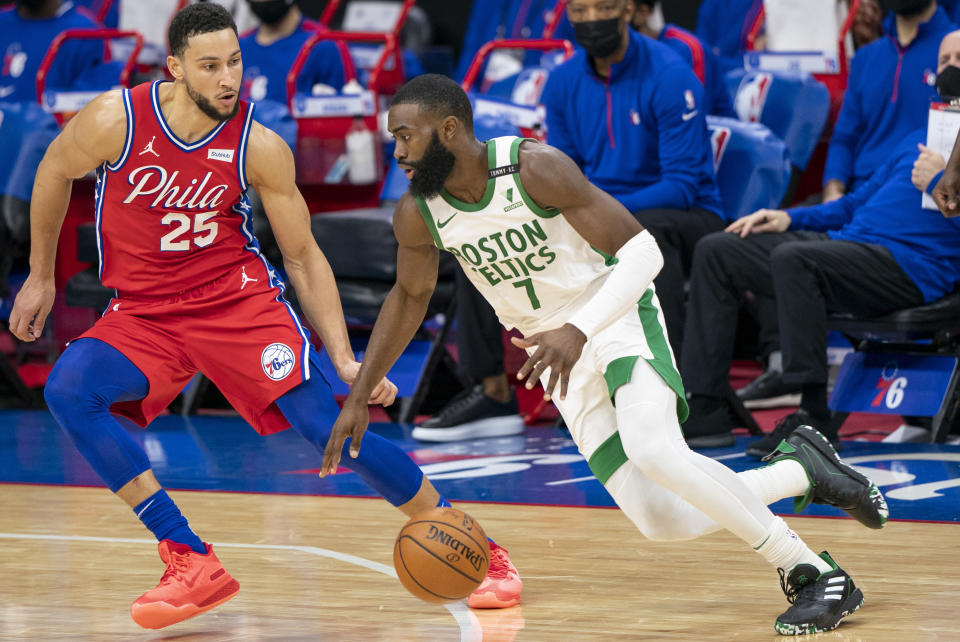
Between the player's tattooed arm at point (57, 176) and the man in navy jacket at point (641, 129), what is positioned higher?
the player's tattooed arm at point (57, 176)

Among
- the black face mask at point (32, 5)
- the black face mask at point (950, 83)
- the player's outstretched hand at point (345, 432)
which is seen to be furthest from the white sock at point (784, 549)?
the black face mask at point (32, 5)

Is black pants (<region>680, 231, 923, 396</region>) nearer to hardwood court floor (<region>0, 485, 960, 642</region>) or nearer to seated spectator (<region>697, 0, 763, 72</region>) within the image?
hardwood court floor (<region>0, 485, 960, 642</region>)

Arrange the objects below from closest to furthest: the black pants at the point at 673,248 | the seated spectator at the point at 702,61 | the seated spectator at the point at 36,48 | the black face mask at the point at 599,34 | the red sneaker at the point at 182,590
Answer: the red sneaker at the point at 182,590
the black pants at the point at 673,248
the black face mask at the point at 599,34
the seated spectator at the point at 702,61
the seated spectator at the point at 36,48

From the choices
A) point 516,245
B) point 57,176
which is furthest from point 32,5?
point 516,245

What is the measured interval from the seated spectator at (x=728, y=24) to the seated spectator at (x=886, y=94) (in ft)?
5.96

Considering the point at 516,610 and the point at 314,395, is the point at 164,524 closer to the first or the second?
the point at 314,395

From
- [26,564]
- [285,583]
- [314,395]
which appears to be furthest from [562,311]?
[26,564]

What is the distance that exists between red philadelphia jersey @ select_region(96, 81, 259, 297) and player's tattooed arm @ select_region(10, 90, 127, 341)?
41 millimetres

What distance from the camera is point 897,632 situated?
3.48 meters

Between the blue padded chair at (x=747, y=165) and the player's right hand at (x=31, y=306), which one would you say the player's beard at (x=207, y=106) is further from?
the blue padded chair at (x=747, y=165)

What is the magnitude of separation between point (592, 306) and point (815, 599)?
886 millimetres

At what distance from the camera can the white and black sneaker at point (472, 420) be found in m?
6.51

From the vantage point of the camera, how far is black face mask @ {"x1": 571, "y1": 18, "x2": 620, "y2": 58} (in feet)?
20.6

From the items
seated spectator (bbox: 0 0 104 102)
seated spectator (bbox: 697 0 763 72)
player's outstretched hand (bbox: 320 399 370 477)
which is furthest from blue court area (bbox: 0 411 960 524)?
seated spectator (bbox: 697 0 763 72)
